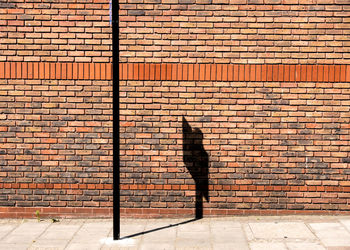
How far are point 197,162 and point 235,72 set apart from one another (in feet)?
5.02

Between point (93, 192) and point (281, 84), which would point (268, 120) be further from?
point (93, 192)

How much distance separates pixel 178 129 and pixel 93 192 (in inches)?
66.2

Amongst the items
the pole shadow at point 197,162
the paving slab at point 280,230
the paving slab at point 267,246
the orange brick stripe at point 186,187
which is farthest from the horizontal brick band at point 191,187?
the paving slab at point 267,246

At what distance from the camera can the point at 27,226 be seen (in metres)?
6.32

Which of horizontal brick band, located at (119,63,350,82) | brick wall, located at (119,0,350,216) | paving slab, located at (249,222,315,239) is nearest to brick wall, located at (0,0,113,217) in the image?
brick wall, located at (119,0,350,216)

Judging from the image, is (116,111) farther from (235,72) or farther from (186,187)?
(235,72)

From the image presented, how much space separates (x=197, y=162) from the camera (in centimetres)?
658

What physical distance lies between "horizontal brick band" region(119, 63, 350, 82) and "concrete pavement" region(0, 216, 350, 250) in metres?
2.19

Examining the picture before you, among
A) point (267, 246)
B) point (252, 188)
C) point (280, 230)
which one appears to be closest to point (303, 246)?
point (267, 246)

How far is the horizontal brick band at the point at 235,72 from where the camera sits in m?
6.46

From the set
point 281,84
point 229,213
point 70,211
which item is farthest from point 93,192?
point 281,84

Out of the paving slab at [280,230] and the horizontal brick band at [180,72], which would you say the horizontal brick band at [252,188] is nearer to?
the paving slab at [280,230]

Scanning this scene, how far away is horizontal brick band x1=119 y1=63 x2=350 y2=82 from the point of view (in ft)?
21.2

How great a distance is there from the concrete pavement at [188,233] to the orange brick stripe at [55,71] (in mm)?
2267
